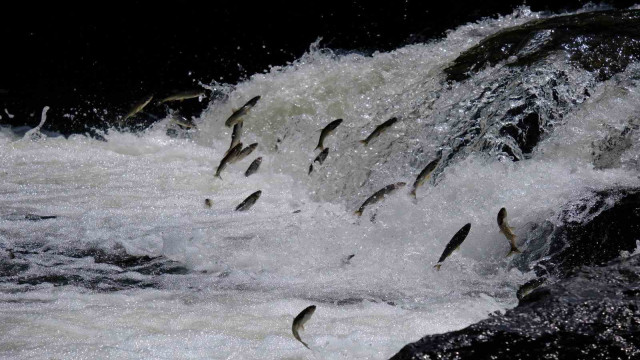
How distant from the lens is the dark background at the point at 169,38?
10.2 meters

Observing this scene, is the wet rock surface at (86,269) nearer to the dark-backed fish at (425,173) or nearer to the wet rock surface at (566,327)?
the dark-backed fish at (425,173)

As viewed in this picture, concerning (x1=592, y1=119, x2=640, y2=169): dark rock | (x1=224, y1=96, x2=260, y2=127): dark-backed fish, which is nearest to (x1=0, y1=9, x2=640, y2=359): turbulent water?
(x1=592, y1=119, x2=640, y2=169): dark rock

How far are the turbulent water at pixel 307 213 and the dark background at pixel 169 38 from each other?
214cm

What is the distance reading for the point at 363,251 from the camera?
4.82 metres

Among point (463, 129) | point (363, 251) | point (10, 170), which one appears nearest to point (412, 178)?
point (463, 129)

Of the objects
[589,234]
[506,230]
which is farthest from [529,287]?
[589,234]

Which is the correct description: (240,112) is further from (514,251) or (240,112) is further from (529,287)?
(529,287)

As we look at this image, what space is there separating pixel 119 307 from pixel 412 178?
272 centimetres

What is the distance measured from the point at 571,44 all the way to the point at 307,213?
8.88 ft

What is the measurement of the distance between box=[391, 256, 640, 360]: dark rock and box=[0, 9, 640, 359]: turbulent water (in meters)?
0.80

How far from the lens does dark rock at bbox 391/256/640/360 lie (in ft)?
7.31

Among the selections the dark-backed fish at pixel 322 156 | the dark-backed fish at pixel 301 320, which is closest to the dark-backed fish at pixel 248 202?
the dark-backed fish at pixel 322 156

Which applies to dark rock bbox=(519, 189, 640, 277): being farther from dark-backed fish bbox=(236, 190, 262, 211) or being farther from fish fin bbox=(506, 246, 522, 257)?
dark-backed fish bbox=(236, 190, 262, 211)

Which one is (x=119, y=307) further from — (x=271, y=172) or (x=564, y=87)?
(x=564, y=87)
